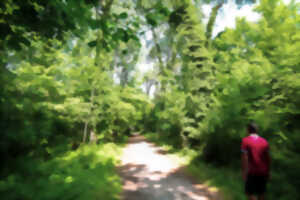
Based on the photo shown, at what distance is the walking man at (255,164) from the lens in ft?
11.5

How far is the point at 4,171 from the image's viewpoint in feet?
8.39

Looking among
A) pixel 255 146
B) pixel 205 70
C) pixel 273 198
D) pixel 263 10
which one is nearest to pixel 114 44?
pixel 255 146

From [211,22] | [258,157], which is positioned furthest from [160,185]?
[211,22]

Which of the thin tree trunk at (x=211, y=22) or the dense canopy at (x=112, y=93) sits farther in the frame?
the thin tree trunk at (x=211, y=22)

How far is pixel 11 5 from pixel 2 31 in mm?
811

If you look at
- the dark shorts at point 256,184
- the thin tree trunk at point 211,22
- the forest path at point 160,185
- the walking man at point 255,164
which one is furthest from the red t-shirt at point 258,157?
the thin tree trunk at point 211,22

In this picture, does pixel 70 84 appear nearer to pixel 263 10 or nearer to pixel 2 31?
pixel 2 31

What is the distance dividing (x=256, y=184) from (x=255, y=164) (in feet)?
1.43

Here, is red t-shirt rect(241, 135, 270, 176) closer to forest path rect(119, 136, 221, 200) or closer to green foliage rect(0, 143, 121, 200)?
forest path rect(119, 136, 221, 200)

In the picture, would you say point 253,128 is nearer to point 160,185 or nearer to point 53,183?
point 160,185

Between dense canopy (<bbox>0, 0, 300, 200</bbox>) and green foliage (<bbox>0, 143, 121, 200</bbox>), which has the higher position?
dense canopy (<bbox>0, 0, 300, 200</bbox>)

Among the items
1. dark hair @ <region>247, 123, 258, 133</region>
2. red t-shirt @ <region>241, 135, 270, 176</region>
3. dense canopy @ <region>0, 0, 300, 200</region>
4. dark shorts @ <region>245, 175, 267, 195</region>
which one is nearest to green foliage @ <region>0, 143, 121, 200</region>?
dense canopy @ <region>0, 0, 300, 200</region>

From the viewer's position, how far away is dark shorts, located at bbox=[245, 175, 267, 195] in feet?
11.6

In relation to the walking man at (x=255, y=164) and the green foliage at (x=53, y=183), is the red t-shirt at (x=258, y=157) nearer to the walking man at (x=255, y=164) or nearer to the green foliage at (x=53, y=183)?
the walking man at (x=255, y=164)
